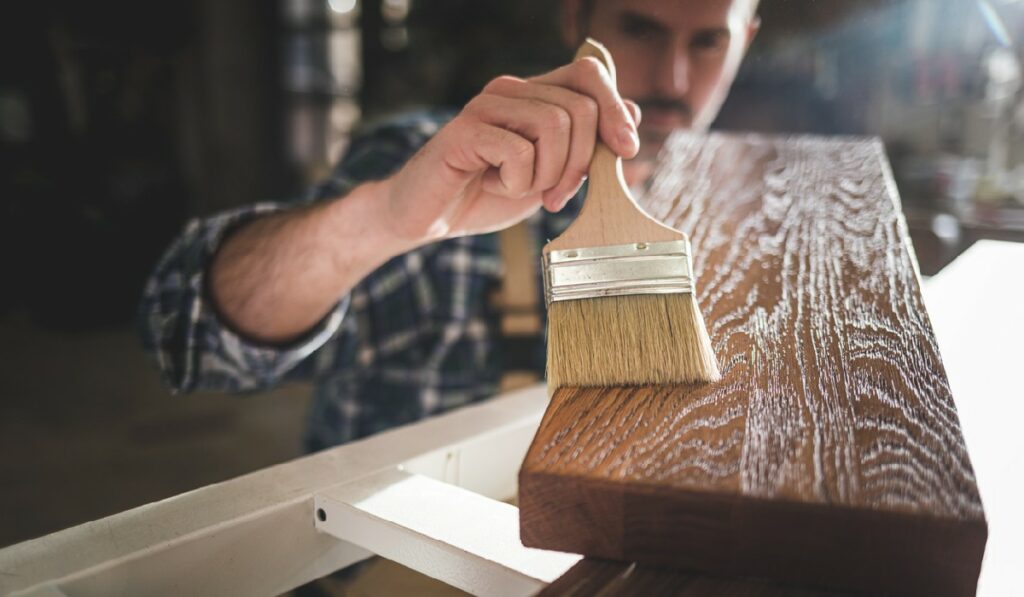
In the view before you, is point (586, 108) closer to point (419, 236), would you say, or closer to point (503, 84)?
point (503, 84)

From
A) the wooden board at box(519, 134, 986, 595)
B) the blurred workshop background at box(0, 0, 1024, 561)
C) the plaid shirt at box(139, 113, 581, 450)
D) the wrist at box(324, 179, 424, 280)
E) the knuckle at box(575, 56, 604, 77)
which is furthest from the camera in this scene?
the blurred workshop background at box(0, 0, 1024, 561)

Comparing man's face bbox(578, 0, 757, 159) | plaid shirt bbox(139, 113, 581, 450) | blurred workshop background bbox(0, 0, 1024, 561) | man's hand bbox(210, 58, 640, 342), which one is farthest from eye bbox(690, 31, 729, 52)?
blurred workshop background bbox(0, 0, 1024, 561)

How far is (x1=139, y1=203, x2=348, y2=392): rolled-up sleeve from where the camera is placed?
113 cm

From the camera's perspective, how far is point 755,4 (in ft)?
2.01

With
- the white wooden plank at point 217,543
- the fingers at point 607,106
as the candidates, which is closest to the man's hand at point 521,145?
the fingers at point 607,106

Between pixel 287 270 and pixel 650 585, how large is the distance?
0.86 metres

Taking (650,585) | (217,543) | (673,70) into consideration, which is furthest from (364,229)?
(650,585)

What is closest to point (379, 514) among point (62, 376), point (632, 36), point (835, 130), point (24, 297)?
point (632, 36)

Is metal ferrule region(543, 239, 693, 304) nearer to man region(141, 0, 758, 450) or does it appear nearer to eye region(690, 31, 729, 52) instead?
man region(141, 0, 758, 450)

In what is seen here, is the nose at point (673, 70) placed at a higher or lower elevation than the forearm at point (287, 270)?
higher

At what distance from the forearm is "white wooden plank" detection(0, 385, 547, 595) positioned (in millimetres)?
475

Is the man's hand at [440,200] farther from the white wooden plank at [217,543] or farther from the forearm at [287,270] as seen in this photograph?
the white wooden plank at [217,543]

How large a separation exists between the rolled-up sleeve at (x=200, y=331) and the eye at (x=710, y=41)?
706mm

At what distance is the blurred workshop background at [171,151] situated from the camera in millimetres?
2512
